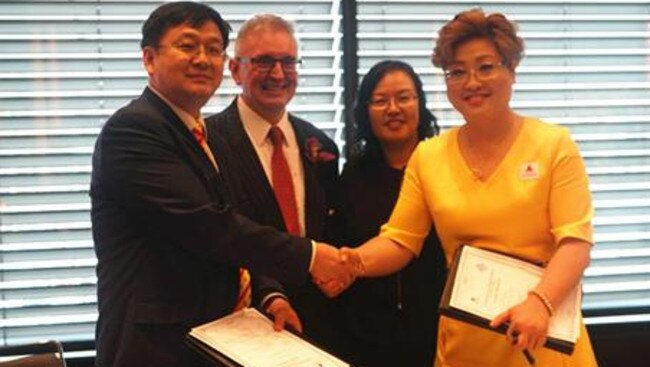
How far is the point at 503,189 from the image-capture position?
68.9 inches

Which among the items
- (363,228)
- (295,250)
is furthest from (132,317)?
(363,228)

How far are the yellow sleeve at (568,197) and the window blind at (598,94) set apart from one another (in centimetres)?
143

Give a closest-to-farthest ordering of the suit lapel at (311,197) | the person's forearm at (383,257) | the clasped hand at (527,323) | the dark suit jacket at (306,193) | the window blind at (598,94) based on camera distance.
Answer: the clasped hand at (527,323) → the person's forearm at (383,257) → the dark suit jacket at (306,193) → the suit lapel at (311,197) → the window blind at (598,94)

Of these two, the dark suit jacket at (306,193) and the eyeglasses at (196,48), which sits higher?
the eyeglasses at (196,48)

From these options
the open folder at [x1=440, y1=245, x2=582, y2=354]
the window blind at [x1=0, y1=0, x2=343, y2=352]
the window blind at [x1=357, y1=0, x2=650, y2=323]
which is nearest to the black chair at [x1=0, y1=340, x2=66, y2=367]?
the window blind at [x1=0, y1=0, x2=343, y2=352]

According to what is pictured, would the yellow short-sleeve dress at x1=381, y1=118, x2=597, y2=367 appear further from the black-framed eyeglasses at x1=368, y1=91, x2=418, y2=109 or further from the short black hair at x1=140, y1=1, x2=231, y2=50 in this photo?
the short black hair at x1=140, y1=1, x2=231, y2=50

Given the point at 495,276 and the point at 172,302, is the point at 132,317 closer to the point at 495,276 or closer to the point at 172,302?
the point at 172,302

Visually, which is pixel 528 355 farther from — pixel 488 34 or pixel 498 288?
pixel 488 34

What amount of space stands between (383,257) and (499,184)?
438 mm

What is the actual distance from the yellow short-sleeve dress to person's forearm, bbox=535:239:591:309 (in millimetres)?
28

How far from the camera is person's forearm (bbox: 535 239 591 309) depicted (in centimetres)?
161

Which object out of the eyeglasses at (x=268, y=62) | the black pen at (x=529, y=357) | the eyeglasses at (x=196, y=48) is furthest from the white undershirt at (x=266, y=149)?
the black pen at (x=529, y=357)

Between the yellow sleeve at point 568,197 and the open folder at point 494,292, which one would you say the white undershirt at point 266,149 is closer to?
the open folder at point 494,292

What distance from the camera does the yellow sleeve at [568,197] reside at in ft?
5.52
